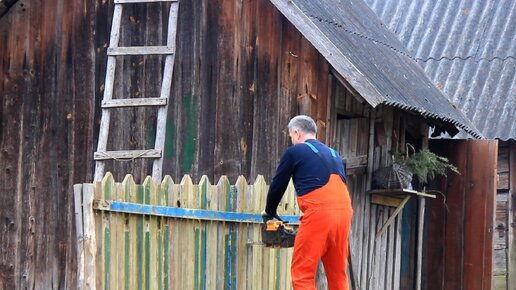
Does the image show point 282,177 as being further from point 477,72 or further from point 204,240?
point 477,72

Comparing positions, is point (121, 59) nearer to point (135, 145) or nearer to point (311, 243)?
point (135, 145)

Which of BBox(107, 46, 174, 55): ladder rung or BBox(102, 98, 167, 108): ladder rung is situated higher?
BBox(107, 46, 174, 55): ladder rung

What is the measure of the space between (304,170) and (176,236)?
1264mm

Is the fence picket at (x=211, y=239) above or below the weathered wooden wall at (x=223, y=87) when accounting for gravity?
below

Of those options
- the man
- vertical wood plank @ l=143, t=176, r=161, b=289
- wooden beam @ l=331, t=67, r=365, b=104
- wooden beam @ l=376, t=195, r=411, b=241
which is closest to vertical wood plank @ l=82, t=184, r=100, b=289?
vertical wood plank @ l=143, t=176, r=161, b=289

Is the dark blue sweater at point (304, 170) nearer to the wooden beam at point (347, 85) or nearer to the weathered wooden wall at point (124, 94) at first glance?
the wooden beam at point (347, 85)

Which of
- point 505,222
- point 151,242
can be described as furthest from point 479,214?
point 151,242

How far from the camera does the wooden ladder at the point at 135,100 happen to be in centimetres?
955

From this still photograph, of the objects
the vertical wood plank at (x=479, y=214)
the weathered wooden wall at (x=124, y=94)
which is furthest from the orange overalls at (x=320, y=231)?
the vertical wood plank at (x=479, y=214)

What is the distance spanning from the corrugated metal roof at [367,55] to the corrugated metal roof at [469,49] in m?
1.62

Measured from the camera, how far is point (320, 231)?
759 cm

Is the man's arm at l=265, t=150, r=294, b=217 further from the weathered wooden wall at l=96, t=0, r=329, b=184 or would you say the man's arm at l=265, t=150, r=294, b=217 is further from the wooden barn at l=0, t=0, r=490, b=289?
the weathered wooden wall at l=96, t=0, r=329, b=184

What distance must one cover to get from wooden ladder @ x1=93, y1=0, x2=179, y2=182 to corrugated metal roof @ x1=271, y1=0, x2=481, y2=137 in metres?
1.19

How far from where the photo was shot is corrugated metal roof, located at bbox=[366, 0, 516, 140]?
15.0m
